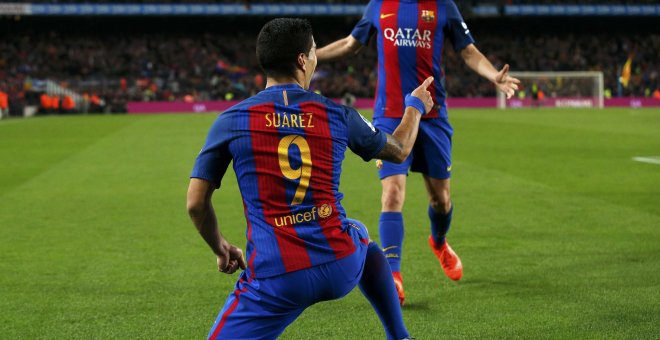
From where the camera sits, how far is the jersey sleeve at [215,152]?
10.9ft

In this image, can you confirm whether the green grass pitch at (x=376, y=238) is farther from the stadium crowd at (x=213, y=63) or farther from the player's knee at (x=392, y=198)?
the stadium crowd at (x=213, y=63)

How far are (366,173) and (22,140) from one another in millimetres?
12327

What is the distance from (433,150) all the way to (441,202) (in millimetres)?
460

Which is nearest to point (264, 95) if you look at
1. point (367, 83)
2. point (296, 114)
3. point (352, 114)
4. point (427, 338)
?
point (296, 114)

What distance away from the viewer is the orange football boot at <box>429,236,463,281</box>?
21.0 feet

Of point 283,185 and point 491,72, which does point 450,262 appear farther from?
point 283,185

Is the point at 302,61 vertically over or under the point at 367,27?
under

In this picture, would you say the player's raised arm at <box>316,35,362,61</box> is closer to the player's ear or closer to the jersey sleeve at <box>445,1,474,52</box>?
the jersey sleeve at <box>445,1,474,52</box>

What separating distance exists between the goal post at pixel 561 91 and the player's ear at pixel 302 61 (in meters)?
45.0

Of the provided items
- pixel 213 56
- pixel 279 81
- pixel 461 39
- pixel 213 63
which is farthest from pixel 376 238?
pixel 213 56

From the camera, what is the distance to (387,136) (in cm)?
360

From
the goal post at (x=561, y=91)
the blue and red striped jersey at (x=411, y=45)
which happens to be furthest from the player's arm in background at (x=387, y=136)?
the goal post at (x=561, y=91)

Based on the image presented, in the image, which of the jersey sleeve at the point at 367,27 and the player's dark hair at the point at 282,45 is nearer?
the player's dark hair at the point at 282,45

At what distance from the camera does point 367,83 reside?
51.1 meters
